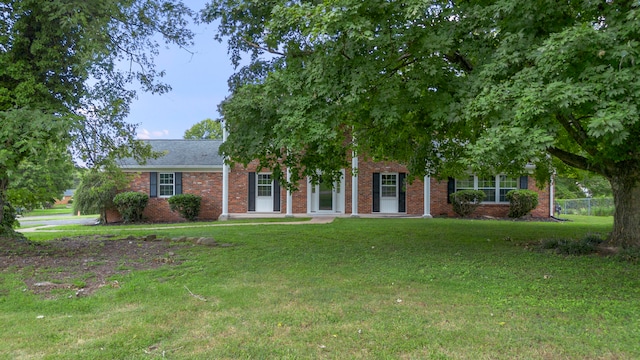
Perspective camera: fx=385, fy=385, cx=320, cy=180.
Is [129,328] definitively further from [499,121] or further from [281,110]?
[499,121]

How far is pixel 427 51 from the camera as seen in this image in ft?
20.5

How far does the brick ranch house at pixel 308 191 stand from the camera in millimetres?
17469

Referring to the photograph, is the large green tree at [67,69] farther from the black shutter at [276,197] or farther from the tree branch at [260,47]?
the black shutter at [276,197]

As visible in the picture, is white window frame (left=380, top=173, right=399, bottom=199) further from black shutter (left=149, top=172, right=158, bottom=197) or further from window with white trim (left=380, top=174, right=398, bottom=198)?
black shutter (left=149, top=172, right=158, bottom=197)

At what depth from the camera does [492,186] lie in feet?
57.5

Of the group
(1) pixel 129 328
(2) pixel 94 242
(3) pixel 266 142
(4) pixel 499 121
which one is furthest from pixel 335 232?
(1) pixel 129 328

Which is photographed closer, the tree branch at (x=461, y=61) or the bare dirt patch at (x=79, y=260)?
the bare dirt patch at (x=79, y=260)

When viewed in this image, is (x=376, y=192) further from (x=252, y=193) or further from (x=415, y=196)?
(x=252, y=193)

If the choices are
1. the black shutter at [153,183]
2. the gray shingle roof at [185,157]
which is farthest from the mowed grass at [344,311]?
the black shutter at [153,183]

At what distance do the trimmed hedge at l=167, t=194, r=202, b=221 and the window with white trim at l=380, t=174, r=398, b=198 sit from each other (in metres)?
8.53

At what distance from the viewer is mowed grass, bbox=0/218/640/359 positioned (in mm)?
3420

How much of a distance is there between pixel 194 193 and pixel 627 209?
16.1m

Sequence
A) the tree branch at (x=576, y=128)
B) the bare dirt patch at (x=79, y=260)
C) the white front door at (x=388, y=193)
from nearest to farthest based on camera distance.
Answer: the bare dirt patch at (x=79, y=260)
the tree branch at (x=576, y=128)
the white front door at (x=388, y=193)

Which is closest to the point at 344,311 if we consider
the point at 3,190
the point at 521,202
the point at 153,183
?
the point at 3,190
